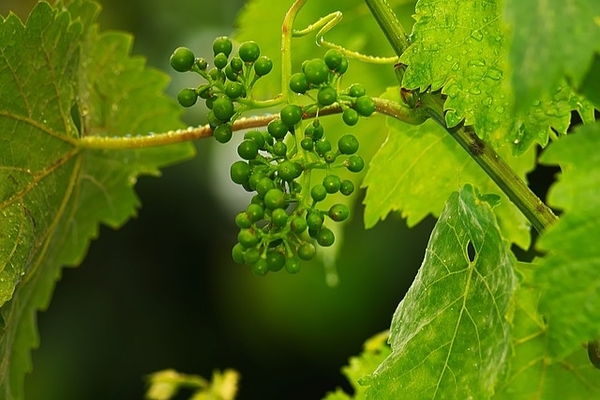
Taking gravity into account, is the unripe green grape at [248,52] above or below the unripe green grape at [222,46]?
below

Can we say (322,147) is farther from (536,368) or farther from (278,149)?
(536,368)

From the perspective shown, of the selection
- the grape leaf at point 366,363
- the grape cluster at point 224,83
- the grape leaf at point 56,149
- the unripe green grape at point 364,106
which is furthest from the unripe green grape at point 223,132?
the grape leaf at point 366,363

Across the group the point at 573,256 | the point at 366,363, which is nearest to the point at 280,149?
the point at 573,256

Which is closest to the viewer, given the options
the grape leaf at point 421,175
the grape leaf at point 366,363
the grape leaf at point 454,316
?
the grape leaf at point 454,316

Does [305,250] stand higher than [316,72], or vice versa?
[316,72]

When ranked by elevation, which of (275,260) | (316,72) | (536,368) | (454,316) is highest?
(316,72)

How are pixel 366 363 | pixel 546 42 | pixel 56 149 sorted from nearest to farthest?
pixel 546 42 < pixel 56 149 < pixel 366 363

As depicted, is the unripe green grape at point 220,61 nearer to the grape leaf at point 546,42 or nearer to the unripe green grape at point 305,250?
the unripe green grape at point 305,250

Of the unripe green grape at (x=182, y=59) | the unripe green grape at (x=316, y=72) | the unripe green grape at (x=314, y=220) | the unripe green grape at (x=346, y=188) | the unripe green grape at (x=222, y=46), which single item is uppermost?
the unripe green grape at (x=182, y=59)

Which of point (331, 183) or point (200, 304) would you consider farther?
point (200, 304)
